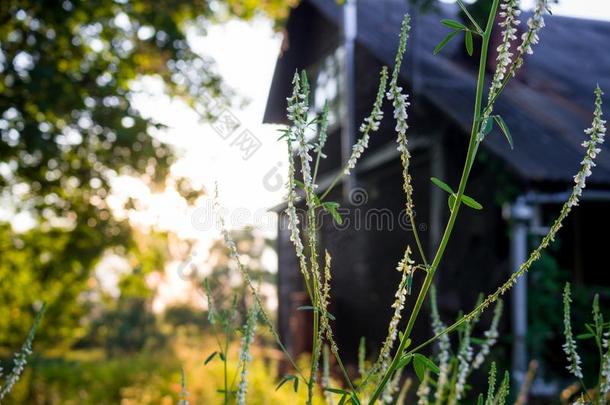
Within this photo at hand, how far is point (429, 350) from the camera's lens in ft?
23.2

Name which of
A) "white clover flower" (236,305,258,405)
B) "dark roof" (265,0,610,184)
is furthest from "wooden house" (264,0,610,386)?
"white clover flower" (236,305,258,405)

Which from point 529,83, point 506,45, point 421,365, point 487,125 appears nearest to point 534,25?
point 506,45

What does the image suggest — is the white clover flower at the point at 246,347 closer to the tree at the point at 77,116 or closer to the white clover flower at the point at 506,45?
the white clover flower at the point at 506,45

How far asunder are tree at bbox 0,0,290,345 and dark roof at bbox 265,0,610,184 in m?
1.46

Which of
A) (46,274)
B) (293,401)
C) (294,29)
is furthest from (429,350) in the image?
(294,29)

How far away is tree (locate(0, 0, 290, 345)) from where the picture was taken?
5945 mm

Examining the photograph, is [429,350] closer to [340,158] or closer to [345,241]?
[345,241]

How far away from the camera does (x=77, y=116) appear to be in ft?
21.6

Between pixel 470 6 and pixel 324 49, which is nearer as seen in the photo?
pixel 470 6

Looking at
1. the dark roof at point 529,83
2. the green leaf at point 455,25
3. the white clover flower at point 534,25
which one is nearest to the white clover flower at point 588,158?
the white clover flower at point 534,25

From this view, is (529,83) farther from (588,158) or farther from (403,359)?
(403,359)

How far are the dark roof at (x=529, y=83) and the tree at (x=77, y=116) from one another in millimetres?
1461

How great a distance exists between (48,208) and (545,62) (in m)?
6.19

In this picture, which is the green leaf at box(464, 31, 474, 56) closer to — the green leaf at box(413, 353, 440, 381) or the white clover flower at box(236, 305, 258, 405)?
the green leaf at box(413, 353, 440, 381)
